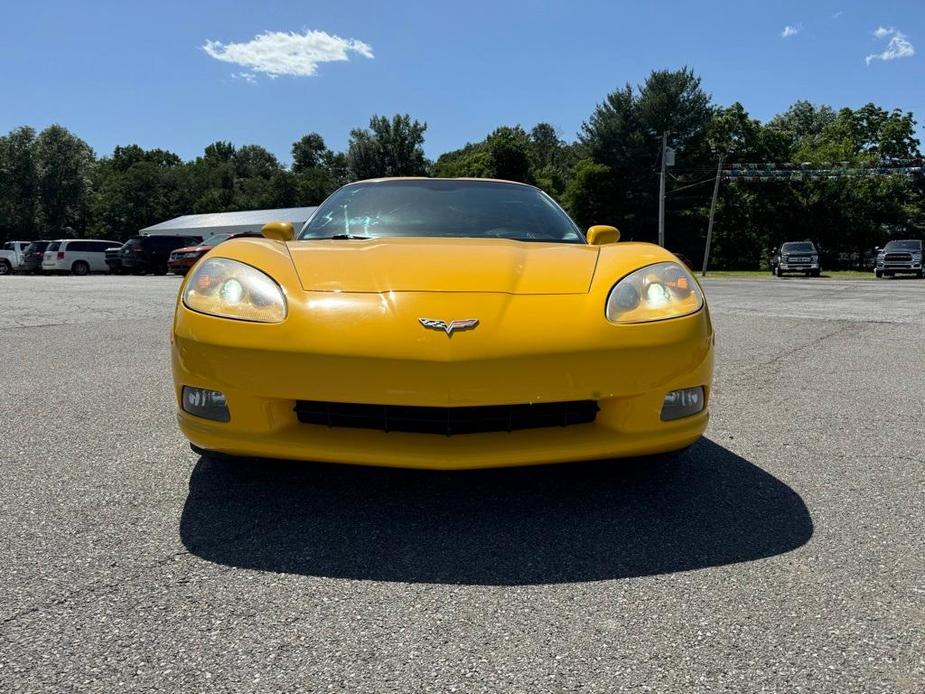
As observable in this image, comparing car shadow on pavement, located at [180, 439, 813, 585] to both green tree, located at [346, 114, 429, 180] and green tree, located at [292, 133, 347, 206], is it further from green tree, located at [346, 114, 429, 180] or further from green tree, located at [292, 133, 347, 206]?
green tree, located at [346, 114, 429, 180]

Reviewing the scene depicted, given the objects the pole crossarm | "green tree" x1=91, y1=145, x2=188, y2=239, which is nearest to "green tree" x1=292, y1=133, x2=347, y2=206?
"green tree" x1=91, y1=145, x2=188, y2=239

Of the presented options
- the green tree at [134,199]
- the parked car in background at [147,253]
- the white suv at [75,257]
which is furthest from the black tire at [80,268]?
the green tree at [134,199]

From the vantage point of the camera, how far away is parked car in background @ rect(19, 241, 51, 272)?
97.9ft

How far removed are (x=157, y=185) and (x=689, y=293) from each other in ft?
230

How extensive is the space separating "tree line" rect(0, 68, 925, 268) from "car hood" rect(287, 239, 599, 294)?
43136 mm

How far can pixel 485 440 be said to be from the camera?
6.99ft

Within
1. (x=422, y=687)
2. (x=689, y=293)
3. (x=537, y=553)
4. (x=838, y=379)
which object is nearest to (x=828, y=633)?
(x=537, y=553)

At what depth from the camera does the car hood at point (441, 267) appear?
7.59 feet

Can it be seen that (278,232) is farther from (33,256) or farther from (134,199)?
(134,199)

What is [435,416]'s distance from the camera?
2.12 metres

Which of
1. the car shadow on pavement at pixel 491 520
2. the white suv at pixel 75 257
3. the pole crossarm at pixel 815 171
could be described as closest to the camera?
the car shadow on pavement at pixel 491 520

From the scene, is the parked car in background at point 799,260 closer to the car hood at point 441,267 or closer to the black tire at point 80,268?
the black tire at point 80,268

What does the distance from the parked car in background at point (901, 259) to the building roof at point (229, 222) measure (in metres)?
33.4

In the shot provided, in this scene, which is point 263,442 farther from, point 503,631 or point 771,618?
point 771,618
